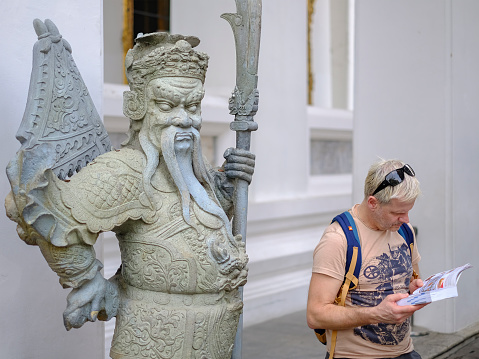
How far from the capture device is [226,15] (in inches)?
110

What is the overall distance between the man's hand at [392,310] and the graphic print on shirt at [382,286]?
0.19 m

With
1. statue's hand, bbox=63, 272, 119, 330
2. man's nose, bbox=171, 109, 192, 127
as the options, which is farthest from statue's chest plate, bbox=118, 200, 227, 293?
man's nose, bbox=171, 109, 192, 127

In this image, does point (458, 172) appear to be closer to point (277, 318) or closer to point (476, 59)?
point (476, 59)

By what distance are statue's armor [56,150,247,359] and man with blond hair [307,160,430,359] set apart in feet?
1.04

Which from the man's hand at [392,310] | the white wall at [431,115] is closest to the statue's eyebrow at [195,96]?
the man's hand at [392,310]

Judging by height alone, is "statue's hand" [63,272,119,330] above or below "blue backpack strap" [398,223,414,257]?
below

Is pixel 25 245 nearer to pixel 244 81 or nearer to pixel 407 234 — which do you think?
pixel 244 81

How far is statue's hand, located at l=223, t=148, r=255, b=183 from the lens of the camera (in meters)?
2.78

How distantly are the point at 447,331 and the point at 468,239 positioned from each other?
684 millimetres

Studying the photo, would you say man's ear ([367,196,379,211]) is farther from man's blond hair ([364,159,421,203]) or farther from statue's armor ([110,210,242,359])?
statue's armor ([110,210,242,359])

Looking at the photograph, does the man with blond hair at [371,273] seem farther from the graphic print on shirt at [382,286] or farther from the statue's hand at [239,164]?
the statue's hand at [239,164]

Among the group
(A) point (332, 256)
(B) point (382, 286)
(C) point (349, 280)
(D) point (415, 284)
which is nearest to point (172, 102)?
(A) point (332, 256)

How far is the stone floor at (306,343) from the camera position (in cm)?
446

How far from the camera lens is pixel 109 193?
2.37 meters
